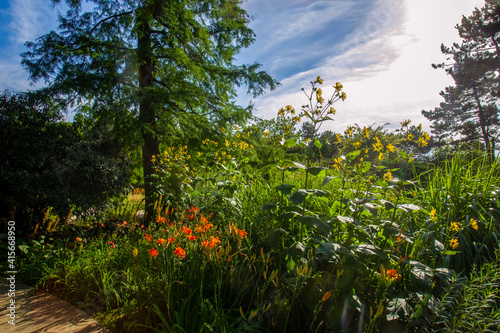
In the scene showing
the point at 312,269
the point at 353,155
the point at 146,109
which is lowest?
the point at 312,269

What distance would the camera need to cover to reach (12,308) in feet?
6.64

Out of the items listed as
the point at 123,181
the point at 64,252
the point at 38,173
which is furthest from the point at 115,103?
the point at 64,252

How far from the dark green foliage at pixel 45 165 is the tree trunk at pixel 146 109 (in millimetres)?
727

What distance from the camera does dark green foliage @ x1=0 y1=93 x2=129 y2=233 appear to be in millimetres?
3172

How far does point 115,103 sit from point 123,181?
1.50 metres

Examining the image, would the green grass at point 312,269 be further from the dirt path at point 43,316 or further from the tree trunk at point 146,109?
the tree trunk at point 146,109

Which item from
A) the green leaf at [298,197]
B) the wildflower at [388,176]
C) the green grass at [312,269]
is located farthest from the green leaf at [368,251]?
the wildflower at [388,176]

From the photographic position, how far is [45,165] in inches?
138

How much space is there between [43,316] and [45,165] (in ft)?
7.59

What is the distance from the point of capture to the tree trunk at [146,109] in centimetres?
456

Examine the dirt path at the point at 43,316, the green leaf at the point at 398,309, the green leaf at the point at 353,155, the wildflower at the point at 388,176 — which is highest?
the green leaf at the point at 353,155

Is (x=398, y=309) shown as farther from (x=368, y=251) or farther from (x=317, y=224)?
(x=317, y=224)

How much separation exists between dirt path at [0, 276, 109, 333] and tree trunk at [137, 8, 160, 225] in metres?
1.93

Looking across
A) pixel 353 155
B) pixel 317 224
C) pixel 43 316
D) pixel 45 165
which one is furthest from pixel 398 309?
pixel 45 165
